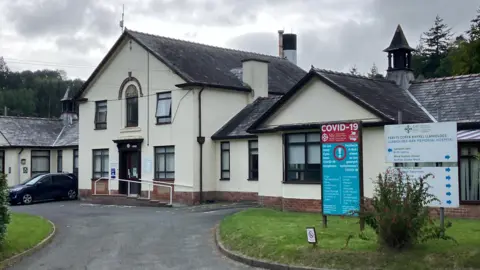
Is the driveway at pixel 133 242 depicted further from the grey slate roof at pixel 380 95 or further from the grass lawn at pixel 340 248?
the grey slate roof at pixel 380 95

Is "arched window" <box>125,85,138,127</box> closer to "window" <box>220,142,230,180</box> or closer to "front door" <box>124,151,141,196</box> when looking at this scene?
"front door" <box>124,151,141,196</box>

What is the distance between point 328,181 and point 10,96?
295 ft

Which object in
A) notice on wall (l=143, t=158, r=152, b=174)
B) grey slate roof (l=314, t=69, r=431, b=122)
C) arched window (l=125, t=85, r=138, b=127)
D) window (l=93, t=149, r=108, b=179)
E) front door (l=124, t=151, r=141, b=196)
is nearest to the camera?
grey slate roof (l=314, t=69, r=431, b=122)

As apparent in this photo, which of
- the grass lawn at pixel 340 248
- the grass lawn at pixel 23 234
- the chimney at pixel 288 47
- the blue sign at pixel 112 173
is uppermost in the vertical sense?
the chimney at pixel 288 47

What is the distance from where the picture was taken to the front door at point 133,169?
3222 centimetres

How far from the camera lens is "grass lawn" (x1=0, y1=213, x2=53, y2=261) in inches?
589

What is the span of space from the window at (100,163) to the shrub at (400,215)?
24.0m

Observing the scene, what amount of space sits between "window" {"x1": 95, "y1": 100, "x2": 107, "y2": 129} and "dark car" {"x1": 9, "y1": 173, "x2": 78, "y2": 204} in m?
3.97

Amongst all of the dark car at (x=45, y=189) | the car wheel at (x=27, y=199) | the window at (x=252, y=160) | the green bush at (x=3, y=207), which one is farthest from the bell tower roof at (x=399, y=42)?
the car wheel at (x=27, y=199)

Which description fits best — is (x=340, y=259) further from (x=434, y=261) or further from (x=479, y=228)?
(x=479, y=228)

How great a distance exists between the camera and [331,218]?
19.3 metres

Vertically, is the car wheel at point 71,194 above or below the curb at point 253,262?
above

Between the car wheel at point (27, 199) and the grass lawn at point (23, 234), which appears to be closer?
the grass lawn at point (23, 234)

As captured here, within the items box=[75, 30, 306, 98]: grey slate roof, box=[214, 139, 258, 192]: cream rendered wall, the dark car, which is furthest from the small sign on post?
the dark car
